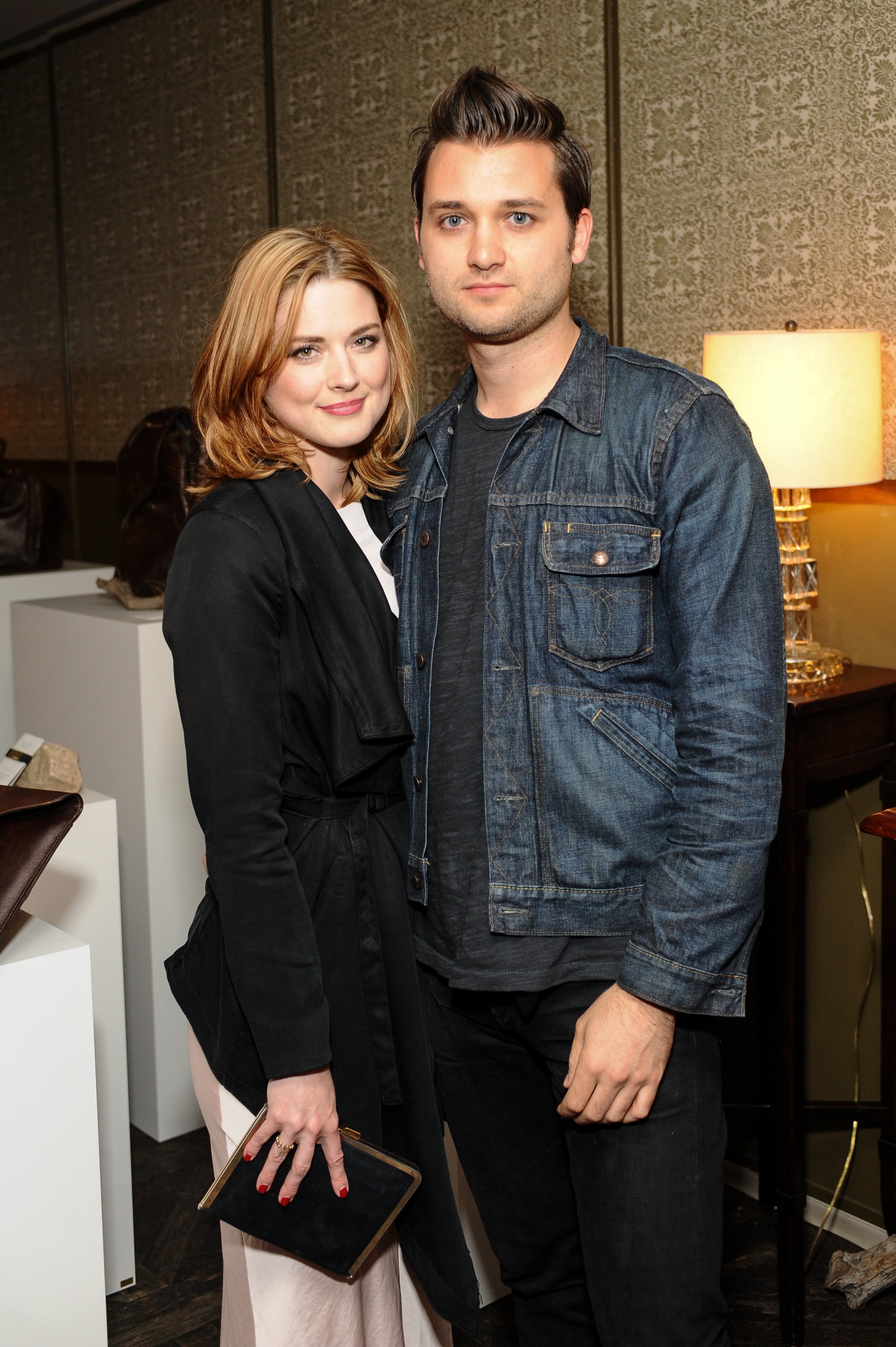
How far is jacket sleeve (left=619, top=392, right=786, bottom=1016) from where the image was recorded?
1356 mm

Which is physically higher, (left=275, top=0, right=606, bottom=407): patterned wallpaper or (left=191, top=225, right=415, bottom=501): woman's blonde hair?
(left=275, top=0, right=606, bottom=407): patterned wallpaper

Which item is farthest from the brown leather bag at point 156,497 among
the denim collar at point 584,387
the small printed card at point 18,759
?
the denim collar at point 584,387

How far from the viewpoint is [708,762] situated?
1.37 metres

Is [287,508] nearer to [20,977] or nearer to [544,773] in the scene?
[544,773]

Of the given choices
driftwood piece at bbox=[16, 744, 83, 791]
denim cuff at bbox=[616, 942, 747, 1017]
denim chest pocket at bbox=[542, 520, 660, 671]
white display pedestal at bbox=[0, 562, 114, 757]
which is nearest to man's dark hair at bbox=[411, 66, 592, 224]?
denim chest pocket at bbox=[542, 520, 660, 671]

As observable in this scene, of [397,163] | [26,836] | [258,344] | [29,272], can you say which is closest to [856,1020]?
[26,836]

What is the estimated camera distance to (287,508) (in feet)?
5.13

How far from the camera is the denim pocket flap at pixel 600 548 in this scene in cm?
143

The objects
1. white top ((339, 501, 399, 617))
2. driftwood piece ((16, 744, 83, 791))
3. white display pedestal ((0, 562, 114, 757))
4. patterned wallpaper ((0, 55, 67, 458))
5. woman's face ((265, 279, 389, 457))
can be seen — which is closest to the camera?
woman's face ((265, 279, 389, 457))

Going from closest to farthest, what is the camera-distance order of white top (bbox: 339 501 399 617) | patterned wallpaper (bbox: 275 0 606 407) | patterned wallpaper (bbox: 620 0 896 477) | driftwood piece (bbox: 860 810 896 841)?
white top (bbox: 339 501 399 617), driftwood piece (bbox: 860 810 896 841), patterned wallpaper (bbox: 620 0 896 477), patterned wallpaper (bbox: 275 0 606 407)

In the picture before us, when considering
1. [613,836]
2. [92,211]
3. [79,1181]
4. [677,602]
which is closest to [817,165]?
[677,602]

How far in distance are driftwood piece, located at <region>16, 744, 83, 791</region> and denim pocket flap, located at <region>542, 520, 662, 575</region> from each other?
124 cm

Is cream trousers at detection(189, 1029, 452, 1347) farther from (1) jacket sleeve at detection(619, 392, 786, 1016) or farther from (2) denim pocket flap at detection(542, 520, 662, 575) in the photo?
(2) denim pocket flap at detection(542, 520, 662, 575)

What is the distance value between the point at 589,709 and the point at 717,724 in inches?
6.3
